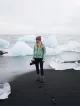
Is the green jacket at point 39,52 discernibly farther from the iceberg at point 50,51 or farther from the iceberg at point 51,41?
the iceberg at point 51,41

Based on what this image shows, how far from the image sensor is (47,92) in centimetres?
520

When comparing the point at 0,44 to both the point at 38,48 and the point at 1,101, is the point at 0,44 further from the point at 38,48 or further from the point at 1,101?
the point at 1,101

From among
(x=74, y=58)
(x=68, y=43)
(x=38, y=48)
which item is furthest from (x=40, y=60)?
(x=68, y=43)

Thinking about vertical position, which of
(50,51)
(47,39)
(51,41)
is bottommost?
(50,51)

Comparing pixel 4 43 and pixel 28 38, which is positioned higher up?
pixel 28 38

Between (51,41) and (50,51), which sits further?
(51,41)

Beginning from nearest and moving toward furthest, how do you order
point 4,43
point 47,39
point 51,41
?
point 4,43, point 47,39, point 51,41

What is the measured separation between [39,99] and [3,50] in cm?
977

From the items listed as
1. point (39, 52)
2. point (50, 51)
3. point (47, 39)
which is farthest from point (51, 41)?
point (39, 52)

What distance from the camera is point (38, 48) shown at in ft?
20.0

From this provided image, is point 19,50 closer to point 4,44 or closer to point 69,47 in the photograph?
point 4,44

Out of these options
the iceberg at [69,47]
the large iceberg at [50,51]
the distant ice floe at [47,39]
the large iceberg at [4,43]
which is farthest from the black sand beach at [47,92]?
the large iceberg at [4,43]

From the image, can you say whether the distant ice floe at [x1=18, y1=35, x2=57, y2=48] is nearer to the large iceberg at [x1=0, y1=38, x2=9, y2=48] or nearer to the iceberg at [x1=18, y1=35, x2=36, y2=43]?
the iceberg at [x1=18, y1=35, x2=36, y2=43]

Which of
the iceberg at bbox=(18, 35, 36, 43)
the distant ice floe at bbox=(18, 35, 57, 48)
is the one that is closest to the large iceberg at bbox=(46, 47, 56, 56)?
the distant ice floe at bbox=(18, 35, 57, 48)
